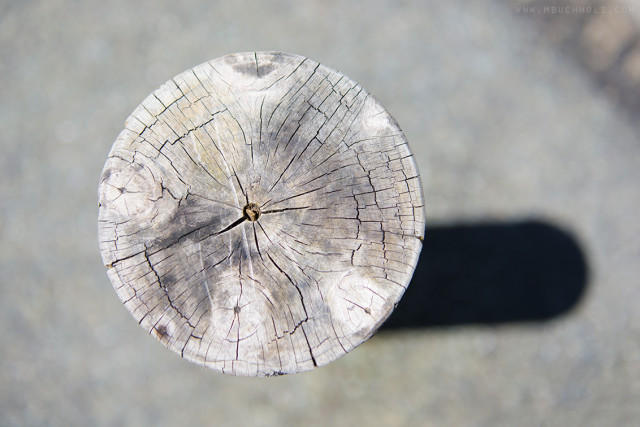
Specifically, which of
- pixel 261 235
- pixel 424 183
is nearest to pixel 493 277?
pixel 424 183

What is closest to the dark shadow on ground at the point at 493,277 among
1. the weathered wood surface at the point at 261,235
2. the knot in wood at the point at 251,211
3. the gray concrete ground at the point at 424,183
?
the gray concrete ground at the point at 424,183

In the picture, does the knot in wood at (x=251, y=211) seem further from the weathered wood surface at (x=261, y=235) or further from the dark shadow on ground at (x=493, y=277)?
the dark shadow on ground at (x=493, y=277)

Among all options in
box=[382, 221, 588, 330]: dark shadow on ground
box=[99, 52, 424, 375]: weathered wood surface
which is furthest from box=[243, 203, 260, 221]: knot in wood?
box=[382, 221, 588, 330]: dark shadow on ground

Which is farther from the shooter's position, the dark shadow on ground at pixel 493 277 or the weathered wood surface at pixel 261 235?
the dark shadow on ground at pixel 493 277

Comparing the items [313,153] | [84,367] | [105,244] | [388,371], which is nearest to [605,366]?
[388,371]

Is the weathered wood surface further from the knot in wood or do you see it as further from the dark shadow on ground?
the dark shadow on ground

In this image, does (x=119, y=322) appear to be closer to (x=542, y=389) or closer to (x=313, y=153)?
(x=313, y=153)

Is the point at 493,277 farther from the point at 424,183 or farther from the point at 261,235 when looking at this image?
the point at 261,235
